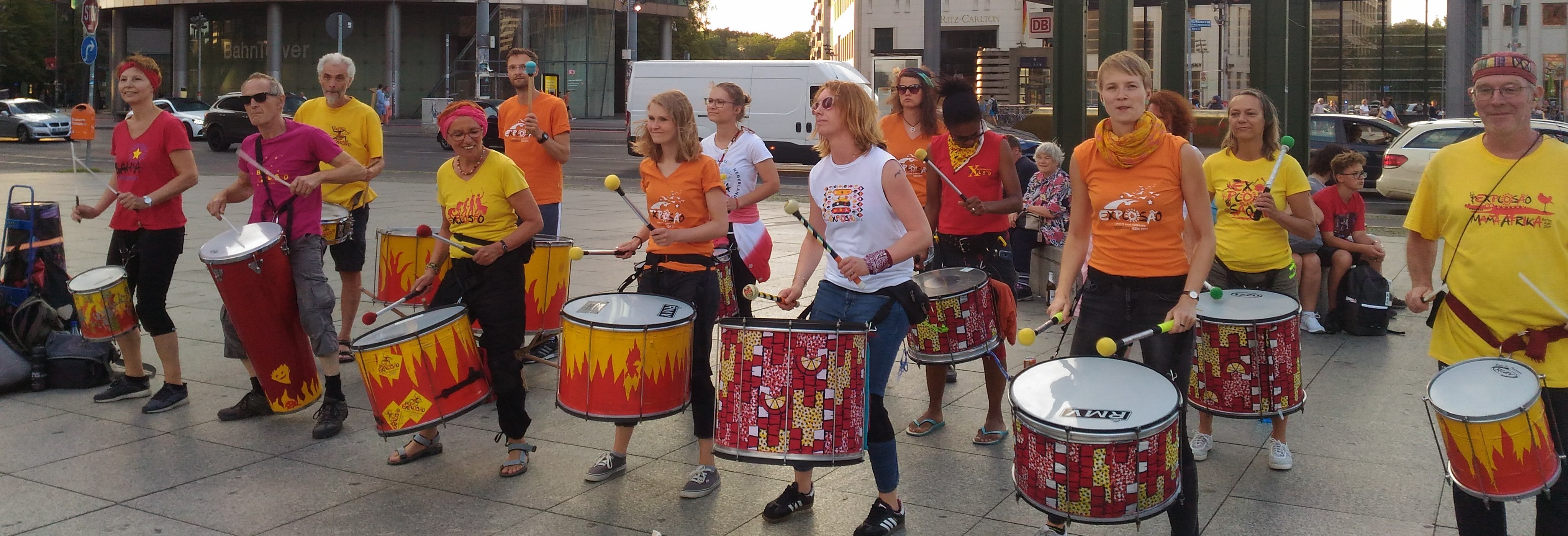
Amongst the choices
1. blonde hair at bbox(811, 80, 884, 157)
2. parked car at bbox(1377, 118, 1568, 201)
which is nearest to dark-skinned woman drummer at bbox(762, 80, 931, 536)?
blonde hair at bbox(811, 80, 884, 157)

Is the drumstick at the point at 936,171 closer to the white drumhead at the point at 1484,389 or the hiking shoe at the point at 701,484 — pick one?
the hiking shoe at the point at 701,484

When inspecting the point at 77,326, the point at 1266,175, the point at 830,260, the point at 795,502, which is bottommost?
the point at 795,502

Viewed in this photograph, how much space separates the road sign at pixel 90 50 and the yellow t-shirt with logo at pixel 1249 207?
17207 millimetres

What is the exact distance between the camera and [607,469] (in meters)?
5.25

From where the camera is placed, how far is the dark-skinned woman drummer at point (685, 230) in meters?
5.21

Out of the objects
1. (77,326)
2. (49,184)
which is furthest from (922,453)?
(49,184)

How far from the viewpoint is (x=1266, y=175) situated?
5.87 m

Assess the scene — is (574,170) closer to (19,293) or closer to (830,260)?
(19,293)

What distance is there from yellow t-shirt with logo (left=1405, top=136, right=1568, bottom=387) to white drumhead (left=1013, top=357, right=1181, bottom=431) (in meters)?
0.98

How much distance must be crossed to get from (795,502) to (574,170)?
20905mm

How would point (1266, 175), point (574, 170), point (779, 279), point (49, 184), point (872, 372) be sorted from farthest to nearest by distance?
1. point (574, 170)
2. point (49, 184)
3. point (779, 279)
4. point (1266, 175)
5. point (872, 372)

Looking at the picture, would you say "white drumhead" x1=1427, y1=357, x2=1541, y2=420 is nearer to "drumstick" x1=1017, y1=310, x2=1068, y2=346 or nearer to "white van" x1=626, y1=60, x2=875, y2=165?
"drumstick" x1=1017, y1=310, x2=1068, y2=346

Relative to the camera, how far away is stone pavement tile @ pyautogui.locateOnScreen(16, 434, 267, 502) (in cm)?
512

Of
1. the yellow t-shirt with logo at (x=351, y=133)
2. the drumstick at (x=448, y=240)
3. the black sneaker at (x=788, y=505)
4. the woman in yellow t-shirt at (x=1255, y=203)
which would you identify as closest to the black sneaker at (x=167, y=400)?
the yellow t-shirt with logo at (x=351, y=133)
